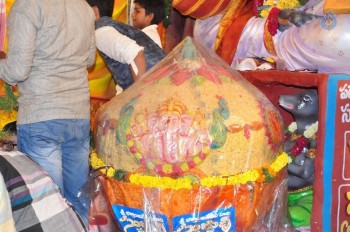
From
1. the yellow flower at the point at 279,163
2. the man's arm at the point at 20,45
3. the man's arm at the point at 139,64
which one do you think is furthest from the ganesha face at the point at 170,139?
the man's arm at the point at 139,64

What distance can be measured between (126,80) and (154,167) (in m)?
1.01

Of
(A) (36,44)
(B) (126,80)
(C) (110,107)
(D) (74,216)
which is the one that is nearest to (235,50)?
(B) (126,80)

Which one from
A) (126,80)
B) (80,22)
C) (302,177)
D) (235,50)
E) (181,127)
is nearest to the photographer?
(181,127)

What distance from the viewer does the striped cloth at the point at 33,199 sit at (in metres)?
1.99

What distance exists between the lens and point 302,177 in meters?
3.04

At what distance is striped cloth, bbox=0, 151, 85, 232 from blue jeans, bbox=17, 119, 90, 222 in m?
0.36

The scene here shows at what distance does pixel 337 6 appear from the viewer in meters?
2.98

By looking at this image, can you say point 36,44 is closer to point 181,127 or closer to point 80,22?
point 80,22

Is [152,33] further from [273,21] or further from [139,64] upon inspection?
[273,21]

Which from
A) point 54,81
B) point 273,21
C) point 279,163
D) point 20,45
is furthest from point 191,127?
point 273,21

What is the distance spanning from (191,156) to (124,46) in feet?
3.12

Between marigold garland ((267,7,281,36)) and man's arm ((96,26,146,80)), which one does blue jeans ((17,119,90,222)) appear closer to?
man's arm ((96,26,146,80))

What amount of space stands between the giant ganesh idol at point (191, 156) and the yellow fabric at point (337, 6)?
0.78 m

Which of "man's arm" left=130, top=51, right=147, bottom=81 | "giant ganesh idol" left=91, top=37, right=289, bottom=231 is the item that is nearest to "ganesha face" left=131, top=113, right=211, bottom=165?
"giant ganesh idol" left=91, top=37, right=289, bottom=231
